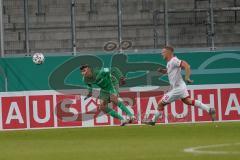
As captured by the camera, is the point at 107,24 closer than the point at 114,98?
No

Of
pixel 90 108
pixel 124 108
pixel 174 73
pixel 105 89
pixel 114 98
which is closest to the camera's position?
pixel 174 73

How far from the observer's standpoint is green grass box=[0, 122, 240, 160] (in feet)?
38.7

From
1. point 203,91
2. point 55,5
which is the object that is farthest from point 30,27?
point 203,91

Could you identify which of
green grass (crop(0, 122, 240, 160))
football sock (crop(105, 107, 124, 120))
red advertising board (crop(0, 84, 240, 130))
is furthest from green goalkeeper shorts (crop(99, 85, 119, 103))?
red advertising board (crop(0, 84, 240, 130))

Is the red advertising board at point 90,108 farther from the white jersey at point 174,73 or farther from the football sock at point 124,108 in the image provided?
the white jersey at point 174,73

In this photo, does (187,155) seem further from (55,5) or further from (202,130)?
(55,5)

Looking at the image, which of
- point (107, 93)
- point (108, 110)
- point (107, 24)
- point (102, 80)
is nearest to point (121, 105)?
point (108, 110)

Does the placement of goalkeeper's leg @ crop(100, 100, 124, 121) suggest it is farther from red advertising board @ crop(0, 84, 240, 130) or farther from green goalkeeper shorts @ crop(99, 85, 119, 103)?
red advertising board @ crop(0, 84, 240, 130)

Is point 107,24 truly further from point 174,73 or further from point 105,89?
point 174,73

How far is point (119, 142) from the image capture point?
1460cm

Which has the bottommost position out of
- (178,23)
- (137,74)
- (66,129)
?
(66,129)

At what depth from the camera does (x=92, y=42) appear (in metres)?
27.1

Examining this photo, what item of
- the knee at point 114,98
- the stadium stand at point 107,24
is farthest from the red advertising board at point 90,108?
the stadium stand at point 107,24

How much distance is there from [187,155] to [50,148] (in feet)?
9.93
